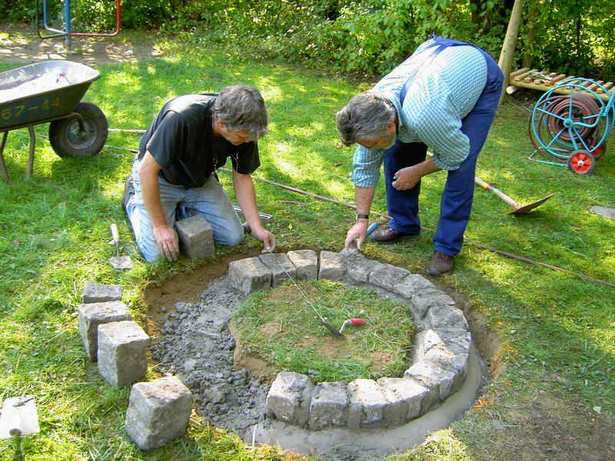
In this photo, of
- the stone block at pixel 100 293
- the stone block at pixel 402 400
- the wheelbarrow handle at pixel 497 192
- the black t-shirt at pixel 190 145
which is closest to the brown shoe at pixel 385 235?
the black t-shirt at pixel 190 145

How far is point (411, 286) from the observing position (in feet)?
12.2

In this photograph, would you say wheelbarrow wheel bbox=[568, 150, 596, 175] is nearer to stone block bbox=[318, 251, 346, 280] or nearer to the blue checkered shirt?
the blue checkered shirt

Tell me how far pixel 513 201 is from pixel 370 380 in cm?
258

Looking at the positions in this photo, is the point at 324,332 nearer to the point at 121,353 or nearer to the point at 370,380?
the point at 370,380

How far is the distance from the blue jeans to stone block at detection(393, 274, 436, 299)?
1146 mm

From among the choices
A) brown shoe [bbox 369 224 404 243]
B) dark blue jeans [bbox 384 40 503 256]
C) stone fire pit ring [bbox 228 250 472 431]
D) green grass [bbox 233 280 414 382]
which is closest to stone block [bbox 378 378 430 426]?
stone fire pit ring [bbox 228 250 472 431]

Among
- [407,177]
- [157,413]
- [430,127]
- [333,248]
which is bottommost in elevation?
[333,248]

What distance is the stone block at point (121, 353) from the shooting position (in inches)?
109

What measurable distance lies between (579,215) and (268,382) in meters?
3.17

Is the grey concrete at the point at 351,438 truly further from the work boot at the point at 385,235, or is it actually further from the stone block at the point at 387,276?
the work boot at the point at 385,235

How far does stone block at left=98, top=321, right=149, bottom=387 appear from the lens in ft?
9.08

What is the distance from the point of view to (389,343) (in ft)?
10.8

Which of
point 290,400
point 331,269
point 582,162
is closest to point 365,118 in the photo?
Answer: point 331,269

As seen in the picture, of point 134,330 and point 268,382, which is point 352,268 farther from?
point 134,330
